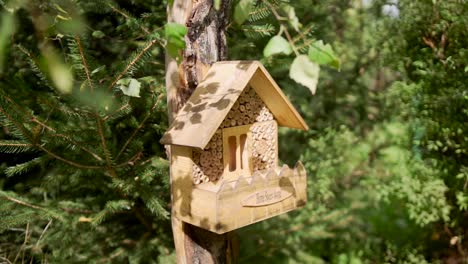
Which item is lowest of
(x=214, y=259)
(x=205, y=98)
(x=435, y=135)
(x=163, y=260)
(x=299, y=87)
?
(x=163, y=260)

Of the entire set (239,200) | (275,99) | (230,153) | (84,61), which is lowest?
(239,200)

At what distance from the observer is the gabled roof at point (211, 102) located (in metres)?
1.49

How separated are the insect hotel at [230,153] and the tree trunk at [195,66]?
64 millimetres

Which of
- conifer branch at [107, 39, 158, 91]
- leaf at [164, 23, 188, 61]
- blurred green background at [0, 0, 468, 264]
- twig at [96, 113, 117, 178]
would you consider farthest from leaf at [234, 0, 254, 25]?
twig at [96, 113, 117, 178]

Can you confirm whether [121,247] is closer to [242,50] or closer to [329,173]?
[242,50]

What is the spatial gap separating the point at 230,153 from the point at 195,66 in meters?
0.42

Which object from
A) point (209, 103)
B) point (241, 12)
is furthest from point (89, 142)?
point (241, 12)

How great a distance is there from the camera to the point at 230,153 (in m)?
1.84

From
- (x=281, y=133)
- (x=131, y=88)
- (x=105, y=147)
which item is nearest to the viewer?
(x=131, y=88)

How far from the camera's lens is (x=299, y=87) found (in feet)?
12.6

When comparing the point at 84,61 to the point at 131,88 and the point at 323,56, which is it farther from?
the point at 323,56

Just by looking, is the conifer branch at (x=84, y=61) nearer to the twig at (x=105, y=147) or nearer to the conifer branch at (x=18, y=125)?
the twig at (x=105, y=147)

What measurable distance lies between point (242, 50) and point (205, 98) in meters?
1.49

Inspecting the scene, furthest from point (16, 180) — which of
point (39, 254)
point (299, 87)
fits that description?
point (299, 87)
